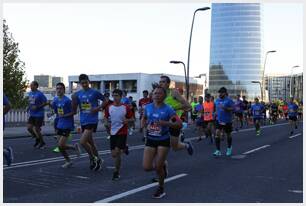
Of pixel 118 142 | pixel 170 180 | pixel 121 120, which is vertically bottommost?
pixel 170 180

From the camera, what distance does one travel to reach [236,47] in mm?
159000

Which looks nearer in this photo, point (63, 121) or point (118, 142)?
point (118, 142)

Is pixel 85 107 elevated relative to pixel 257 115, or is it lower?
elevated

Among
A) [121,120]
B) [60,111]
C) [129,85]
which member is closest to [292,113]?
[60,111]

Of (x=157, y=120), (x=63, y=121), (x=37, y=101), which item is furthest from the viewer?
(x=37, y=101)

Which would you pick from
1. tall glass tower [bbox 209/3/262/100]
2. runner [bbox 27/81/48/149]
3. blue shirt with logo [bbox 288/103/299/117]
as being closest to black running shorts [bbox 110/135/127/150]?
runner [bbox 27/81/48/149]

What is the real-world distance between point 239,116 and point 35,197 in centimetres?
2178

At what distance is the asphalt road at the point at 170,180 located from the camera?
6.98 meters

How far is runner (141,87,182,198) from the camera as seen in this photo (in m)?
7.09

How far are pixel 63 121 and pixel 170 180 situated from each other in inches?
113

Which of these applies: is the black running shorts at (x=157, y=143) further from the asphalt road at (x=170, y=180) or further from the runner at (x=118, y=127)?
the runner at (x=118, y=127)

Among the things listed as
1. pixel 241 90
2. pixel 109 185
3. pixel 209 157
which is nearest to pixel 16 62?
pixel 209 157

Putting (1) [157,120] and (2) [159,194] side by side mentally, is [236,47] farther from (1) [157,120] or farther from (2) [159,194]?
(2) [159,194]

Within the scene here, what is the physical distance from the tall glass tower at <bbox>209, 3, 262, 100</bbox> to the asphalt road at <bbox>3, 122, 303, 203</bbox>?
145 meters
